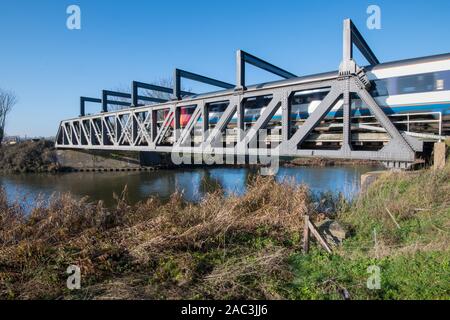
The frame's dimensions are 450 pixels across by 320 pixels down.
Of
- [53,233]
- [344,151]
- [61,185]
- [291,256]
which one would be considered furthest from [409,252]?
[61,185]

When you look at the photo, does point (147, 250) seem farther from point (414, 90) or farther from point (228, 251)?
point (414, 90)

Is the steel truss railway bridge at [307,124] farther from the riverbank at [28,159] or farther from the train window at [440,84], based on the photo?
the riverbank at [28,159]

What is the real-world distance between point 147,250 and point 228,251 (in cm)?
157

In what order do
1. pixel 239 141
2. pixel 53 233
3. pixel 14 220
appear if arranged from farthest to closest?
pixel 239 141
pixel 14 220
pixel 53 233

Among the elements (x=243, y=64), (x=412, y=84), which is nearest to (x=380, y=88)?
(x=412, y=84)

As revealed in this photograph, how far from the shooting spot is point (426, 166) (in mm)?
10102

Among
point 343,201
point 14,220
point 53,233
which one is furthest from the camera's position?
point 343,201

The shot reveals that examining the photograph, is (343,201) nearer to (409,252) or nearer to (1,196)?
Result: (409,252)

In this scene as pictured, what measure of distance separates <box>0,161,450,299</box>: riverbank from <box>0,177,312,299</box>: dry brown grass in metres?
0.02

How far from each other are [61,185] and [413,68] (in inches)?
1108

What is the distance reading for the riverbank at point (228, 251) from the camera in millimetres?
3752

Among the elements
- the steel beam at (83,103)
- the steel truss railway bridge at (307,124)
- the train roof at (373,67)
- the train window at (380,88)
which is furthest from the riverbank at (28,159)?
the train window at (380,88)

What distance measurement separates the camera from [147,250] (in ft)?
16.4

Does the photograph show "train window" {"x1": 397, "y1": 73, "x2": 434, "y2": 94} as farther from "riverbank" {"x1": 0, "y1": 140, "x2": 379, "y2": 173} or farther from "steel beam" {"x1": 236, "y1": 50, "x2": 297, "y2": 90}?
"riverbank" {"x1": 0, "y1": 140, "x2": 379, "y2": 173}
